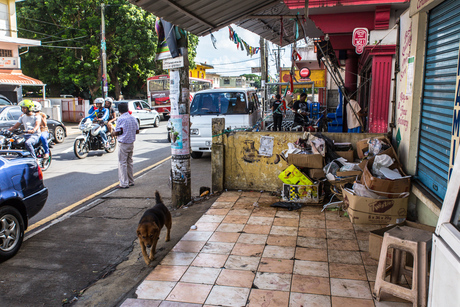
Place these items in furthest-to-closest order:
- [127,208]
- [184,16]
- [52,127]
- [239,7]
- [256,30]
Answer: [52,127] → [256,30] → [127,208] → [239,7] → [184,16]

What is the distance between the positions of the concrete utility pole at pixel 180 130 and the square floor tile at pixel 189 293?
2.94m

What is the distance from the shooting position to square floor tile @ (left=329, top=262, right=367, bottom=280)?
12.3ft

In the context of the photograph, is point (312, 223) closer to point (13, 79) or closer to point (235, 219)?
point (235, 219)

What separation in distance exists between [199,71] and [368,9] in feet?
169

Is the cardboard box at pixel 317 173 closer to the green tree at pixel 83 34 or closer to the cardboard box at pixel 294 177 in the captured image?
the cardboard box at pixel 294 177

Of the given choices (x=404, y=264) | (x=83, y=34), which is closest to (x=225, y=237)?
(x=404, y=264)

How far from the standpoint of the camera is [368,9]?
963cm

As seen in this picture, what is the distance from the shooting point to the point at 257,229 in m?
5.14

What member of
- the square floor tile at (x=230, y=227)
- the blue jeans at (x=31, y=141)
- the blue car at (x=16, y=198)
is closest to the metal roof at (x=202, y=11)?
the blue car at (x=16, y=198)

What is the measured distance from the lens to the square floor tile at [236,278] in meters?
3.68

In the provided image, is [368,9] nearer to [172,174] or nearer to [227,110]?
[227,110]

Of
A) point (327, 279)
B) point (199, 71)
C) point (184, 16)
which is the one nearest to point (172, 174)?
point (184, 16)

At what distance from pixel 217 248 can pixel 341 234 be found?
1.66m

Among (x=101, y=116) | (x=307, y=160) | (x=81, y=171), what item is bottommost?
(x=81, y=171)
